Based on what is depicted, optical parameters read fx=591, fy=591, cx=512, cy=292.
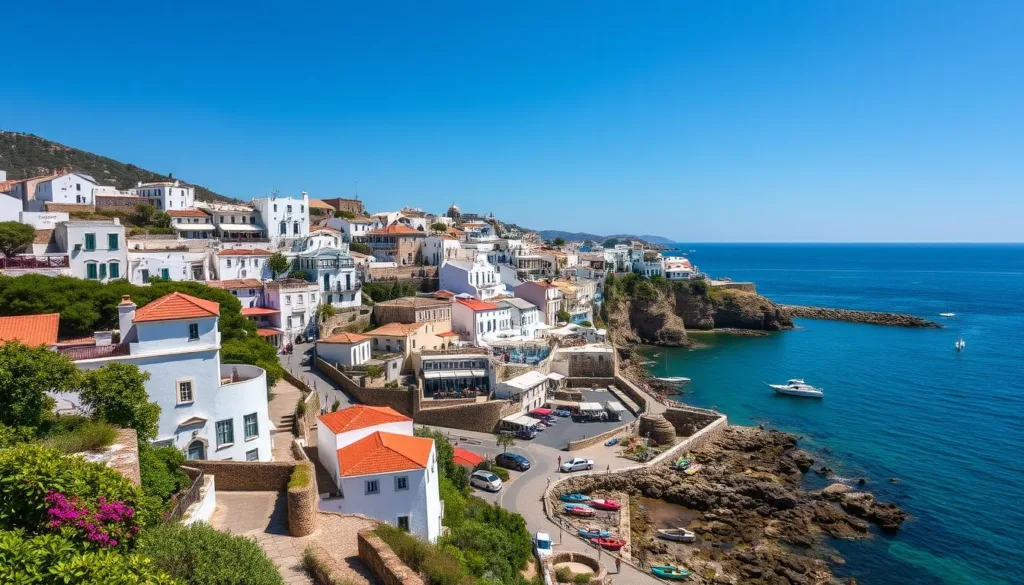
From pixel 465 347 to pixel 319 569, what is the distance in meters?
30.8

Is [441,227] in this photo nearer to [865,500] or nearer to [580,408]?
[580,408]

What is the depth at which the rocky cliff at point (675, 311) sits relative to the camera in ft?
254

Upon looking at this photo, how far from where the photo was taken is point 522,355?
44.6 metres

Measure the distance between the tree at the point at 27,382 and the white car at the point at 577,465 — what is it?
22.5 meters

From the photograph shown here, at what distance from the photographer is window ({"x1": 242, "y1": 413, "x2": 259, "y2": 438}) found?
19.9 metres

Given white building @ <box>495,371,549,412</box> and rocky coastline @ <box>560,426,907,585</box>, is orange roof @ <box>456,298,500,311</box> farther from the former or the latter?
rocky coastline @ <box>560,426,907,585</box>

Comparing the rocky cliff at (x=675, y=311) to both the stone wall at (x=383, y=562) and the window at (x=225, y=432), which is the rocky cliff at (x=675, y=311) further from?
the stone wall at (x=383, y=562)

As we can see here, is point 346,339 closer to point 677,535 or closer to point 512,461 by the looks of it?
point 512,461

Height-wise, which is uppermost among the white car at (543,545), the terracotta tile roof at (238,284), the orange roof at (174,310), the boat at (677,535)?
the orange roof at (174,310)

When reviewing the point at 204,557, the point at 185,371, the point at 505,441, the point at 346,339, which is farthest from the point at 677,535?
the point at 346,339

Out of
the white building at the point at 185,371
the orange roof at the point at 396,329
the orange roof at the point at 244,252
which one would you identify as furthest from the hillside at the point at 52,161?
the white building at the point at 185,371

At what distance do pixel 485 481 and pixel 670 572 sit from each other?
9.17m

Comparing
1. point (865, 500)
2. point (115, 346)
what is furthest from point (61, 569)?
point (865, 500)

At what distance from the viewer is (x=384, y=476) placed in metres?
18.4
